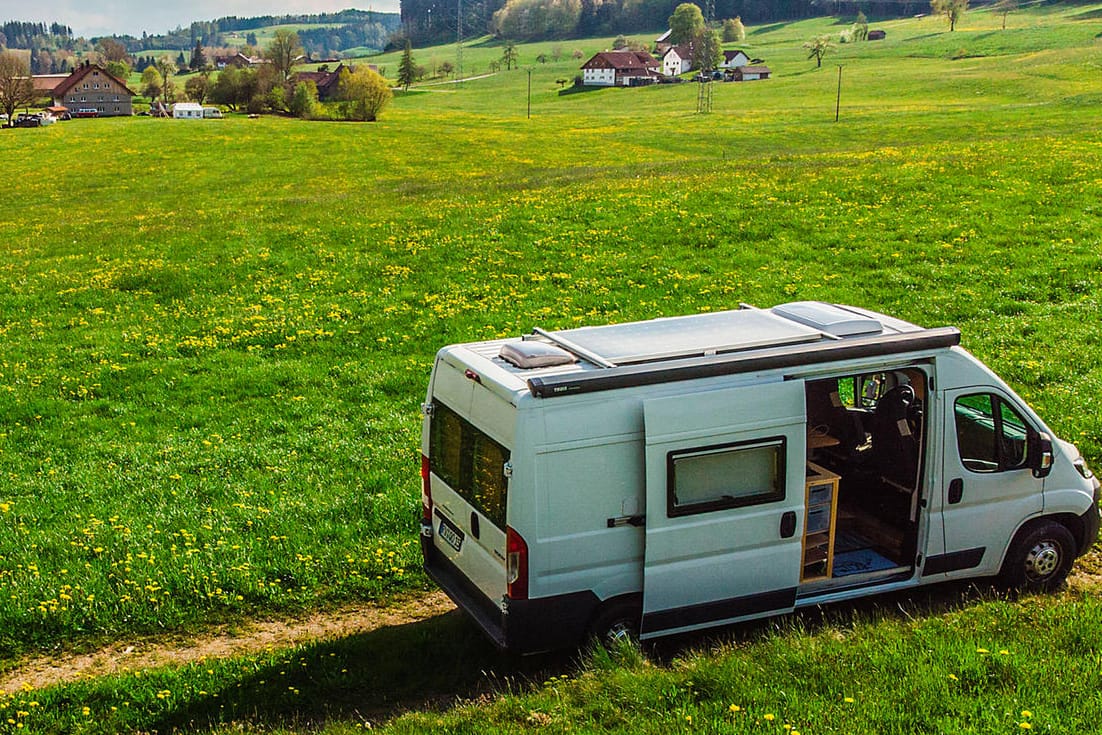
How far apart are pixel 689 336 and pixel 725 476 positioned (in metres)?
1.54

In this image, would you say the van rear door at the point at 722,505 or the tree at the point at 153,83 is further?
the tree at the point at 153,83

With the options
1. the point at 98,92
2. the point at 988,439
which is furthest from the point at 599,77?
the point at 988,439

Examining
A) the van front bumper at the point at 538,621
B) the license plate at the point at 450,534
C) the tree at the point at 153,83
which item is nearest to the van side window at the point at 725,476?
the van front bumper at the point at 538,621

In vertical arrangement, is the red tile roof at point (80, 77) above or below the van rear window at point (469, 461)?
above

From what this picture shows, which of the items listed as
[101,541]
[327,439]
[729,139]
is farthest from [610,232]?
[729,139]

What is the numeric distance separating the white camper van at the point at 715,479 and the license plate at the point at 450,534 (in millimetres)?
27

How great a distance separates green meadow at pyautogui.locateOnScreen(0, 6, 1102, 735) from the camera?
27.7ft

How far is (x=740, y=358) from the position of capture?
9.34 meters

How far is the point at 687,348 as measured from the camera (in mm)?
9734

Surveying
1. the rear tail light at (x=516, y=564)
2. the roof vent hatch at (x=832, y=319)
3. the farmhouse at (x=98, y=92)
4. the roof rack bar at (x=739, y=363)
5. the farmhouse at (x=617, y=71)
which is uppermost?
the farmhouse at (x=617, y=71)

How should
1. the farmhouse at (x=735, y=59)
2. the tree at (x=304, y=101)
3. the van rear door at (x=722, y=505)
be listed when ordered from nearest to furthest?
1. the van rear door at (x=722, y=505)
2. the tree at (x=304, y=101)
3. the farmhouse at (x=735, y=59)

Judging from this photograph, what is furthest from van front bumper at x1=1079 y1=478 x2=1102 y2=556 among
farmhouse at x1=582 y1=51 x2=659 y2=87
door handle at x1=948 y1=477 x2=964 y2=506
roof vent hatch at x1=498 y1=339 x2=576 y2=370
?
farmhouse at x1=582 y1=51 x2=659 y2=87

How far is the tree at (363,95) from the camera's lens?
4099 inches

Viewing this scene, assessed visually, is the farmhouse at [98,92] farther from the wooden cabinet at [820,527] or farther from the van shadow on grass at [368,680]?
the wooden cabinet at [820,527]
